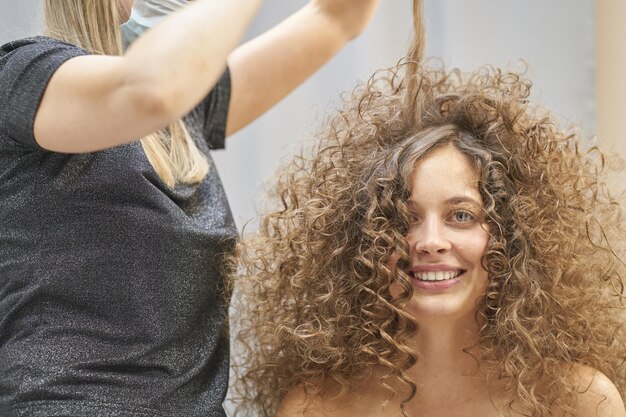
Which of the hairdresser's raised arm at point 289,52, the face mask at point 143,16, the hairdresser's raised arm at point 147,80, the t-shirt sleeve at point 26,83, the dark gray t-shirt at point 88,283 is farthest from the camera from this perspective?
the face mask at point 143,16

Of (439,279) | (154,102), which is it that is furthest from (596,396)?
(154,102)

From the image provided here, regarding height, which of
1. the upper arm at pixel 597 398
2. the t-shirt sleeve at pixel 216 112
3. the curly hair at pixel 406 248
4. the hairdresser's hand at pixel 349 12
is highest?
the hairdresser's hand at pixel 349 12

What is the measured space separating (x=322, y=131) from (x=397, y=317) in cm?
32

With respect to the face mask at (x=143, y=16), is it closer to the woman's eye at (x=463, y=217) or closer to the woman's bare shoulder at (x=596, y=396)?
the woman's eye at (x=463, y=217)

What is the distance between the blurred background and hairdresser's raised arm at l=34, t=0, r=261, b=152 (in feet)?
2.73

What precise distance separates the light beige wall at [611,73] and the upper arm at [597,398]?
626 mm

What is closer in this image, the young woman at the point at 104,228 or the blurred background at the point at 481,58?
the young woman at the point at 104,228

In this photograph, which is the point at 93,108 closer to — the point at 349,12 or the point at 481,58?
the point at 349,12

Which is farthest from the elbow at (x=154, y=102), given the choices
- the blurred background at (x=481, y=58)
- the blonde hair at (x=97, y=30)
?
the blurred background at (x=481, y=58)

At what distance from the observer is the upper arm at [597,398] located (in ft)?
4.18

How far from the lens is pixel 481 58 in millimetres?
1897

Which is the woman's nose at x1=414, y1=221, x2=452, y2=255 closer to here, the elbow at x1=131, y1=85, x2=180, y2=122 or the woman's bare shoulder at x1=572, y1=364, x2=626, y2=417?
the woman's bare shoulder at x1=572, y1=364, x2=626, y2=417

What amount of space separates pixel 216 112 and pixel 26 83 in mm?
383

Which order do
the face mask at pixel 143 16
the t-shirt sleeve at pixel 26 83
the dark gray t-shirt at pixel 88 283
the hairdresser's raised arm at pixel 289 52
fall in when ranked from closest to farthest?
the t-shirt sleeve at pixel 26 83 < the dark gray t-shirt at pixel 88 283 < the hairdresser's raised arm at pixel 289 52 < the face mask at pixel 143 16
